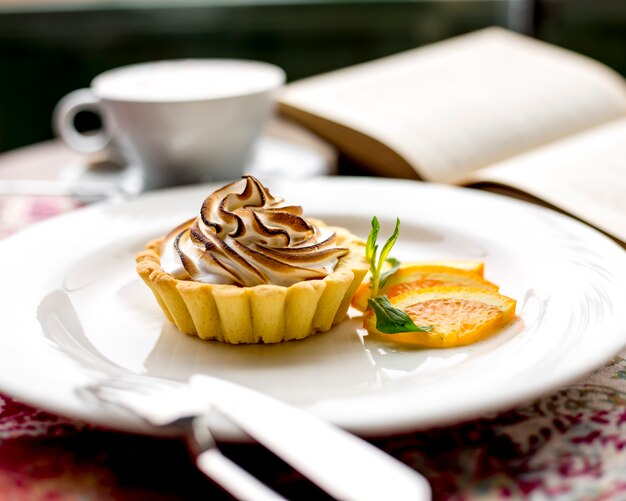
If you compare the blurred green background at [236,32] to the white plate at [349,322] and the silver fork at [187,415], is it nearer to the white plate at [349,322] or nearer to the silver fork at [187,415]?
the white plate at [349,322]

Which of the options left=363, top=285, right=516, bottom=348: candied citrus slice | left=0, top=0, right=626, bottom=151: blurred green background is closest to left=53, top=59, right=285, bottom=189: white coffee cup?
left=363, top=285, right=516, bottom=348: candied citrus slice

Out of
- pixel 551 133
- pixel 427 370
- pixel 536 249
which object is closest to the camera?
pixel 427 370

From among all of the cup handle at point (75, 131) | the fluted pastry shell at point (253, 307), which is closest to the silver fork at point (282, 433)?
the fluted pastry shell at point (253, 307)

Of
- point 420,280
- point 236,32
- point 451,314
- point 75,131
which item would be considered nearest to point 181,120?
point 75,131

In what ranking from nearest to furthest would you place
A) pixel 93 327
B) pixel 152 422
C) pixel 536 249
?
pixel 152 422
pixel 93 327
pixel 536 249

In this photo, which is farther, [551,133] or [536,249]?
[551,133]

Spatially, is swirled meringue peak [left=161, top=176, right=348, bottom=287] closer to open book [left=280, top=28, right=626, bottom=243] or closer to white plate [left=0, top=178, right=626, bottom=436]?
white plate [left=0, top=178, right=626, bottom=436]

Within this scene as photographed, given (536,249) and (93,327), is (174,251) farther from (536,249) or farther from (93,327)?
(536,249)

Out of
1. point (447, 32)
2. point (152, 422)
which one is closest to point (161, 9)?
point (447, 32)
